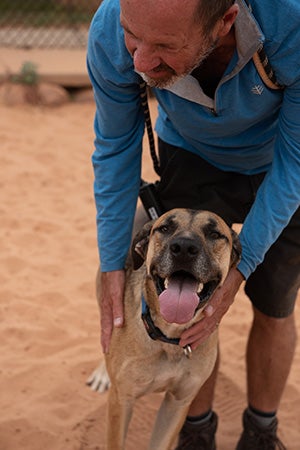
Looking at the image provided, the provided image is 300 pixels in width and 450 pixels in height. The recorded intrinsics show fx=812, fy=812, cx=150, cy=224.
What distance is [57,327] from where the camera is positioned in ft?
16.0

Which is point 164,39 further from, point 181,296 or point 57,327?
point 57,327

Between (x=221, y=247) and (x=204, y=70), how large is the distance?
694mm

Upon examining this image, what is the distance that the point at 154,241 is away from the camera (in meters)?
3.24

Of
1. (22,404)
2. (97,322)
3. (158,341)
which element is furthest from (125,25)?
(97,322)

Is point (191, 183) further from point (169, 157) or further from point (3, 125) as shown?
point (3, 125)

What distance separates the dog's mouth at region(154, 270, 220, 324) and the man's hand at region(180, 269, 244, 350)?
9 cm

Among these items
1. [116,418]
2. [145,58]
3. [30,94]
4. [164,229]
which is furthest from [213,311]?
[30,94]

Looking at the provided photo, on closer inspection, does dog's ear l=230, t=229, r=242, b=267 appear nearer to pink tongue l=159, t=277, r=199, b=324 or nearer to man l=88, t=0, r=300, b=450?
man l=88, t=0, r=300, b=450

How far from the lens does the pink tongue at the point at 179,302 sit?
3.01 metres

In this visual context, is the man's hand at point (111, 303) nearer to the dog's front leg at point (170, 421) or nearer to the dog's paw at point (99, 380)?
the dog's front leg at point (170, 421)

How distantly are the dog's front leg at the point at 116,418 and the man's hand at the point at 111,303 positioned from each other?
212 millimetres

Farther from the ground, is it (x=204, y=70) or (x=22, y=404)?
(x=204, y=70)

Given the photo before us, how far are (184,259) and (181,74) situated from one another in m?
0.68

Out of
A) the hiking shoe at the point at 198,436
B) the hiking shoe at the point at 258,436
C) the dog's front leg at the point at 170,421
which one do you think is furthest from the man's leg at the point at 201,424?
the dog's front leg at the point at 170,421
